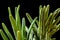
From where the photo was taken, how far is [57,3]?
1366 mm

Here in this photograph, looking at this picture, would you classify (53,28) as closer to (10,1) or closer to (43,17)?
(43,17)

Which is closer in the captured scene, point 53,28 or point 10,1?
point 53,28

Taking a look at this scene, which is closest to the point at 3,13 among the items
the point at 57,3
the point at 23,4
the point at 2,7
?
the point at 2,7

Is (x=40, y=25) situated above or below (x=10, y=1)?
below

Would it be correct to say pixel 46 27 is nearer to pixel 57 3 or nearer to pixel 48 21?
pixel 48 21

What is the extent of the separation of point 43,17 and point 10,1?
2.81 ft

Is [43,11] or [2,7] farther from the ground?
[2,7]

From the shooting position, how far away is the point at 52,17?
565mm

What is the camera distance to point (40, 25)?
1.80 feet

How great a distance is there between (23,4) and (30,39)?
0.83m

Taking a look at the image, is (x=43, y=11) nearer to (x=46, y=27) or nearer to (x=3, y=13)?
(x=46, y=27)

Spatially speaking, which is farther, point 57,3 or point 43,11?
point 57,3

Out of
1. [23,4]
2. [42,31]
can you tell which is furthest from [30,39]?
[23,4]

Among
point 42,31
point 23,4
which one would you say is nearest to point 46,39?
point 42,31
